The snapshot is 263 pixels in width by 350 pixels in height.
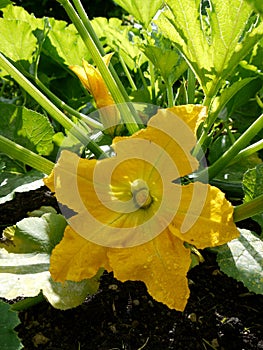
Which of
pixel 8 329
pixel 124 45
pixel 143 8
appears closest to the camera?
pixel 8 329

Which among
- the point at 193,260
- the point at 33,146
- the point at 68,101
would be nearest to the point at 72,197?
the point at 193,260

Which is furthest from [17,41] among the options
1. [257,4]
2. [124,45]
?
[257,4]

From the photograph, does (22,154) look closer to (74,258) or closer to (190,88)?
(74,258)

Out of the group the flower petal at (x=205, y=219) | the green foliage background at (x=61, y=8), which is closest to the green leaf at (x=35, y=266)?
the flower petal at (x=205, y=219)

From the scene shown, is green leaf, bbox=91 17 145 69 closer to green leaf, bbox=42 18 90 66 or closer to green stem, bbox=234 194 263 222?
green leaf, bbox=42 18 90 66

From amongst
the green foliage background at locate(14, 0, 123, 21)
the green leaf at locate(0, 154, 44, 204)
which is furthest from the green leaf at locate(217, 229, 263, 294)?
the green foliage background at locate(14, 0, 123, 21)

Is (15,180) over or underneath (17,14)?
underneath
